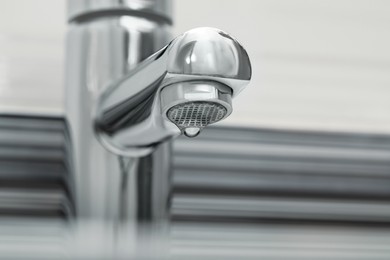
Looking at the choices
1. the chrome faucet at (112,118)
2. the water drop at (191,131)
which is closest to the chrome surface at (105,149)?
the chrome faucet at (112,118)

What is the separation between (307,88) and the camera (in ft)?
2.74

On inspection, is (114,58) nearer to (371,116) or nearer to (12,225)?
(12,225)

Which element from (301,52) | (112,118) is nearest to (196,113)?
(112,118)

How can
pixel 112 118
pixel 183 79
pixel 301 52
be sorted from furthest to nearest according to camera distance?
pixel 301 52 < pixel 112 118 < pixel 183 79

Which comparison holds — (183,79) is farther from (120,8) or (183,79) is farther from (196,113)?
(120,8)

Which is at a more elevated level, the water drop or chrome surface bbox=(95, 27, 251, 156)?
chrome surface bbox=(95, 27, 251, 156)

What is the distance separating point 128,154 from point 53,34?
26 cm

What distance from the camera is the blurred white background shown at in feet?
2.65

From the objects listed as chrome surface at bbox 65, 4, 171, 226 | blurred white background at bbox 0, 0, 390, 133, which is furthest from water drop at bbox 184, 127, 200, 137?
blurred white background at bbox 0, 0, 390, 133

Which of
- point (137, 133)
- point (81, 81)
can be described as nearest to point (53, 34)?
point (81, 81)

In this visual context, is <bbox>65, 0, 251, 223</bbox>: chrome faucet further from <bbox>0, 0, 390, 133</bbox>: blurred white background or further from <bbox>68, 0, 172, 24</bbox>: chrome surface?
<bbox>0, 0, 390, 133</bbox>: blurred white background

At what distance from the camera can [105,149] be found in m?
0.58

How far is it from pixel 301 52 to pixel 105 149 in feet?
1.12

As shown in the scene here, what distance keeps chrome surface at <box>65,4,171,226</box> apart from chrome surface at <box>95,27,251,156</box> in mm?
83
